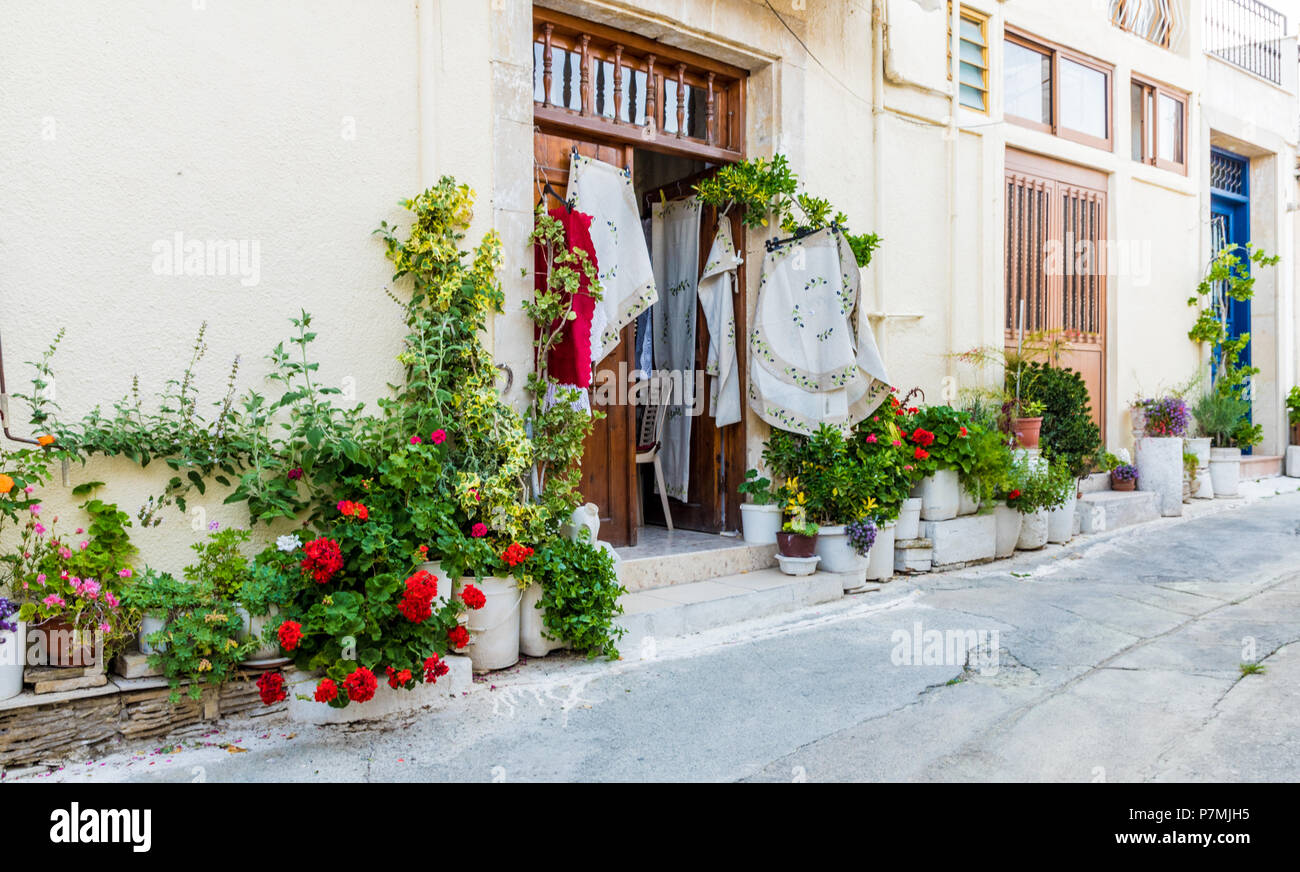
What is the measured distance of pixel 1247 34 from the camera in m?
11.8

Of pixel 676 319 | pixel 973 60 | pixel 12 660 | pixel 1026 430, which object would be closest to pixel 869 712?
pixel 12 660

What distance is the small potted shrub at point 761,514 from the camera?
617 centimetres

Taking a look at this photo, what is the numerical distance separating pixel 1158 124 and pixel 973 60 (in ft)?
11.8

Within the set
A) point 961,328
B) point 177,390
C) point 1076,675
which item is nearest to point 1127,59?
point 961,328

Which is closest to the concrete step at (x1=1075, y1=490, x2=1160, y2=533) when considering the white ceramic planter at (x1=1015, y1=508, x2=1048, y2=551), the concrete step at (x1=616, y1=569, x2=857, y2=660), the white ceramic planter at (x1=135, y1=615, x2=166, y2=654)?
the white ceramic planter at (x1=1015, y1=508, x2=1048, y2=551)

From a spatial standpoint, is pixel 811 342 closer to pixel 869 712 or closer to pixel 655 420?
pixel 655 420

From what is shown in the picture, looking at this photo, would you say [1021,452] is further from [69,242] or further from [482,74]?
[69,242]

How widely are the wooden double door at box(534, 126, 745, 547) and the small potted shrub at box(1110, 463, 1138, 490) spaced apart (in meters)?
5.03

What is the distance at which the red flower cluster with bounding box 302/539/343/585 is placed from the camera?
3.54m

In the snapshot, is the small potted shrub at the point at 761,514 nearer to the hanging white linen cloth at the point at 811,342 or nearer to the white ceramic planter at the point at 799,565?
the white ceramic planter at the point at 799,565

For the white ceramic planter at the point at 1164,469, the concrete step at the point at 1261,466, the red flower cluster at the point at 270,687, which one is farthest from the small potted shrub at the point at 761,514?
the concrete step at the point at 1261,466

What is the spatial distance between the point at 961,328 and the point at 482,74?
470 centimetres

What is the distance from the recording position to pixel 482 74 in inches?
187

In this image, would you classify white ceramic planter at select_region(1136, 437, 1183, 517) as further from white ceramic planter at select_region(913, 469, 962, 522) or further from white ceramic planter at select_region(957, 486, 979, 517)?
white ceramic planter at select_region(913, 469, 962, 522)
